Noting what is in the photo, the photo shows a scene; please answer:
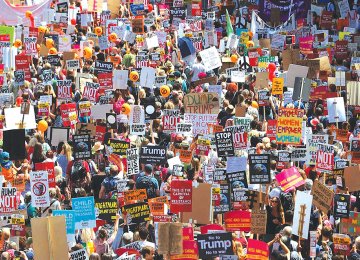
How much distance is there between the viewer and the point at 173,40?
96.1ft

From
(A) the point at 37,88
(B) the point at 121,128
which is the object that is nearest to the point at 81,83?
(A) the point at 37,88

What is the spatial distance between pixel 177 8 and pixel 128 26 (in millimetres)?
3712

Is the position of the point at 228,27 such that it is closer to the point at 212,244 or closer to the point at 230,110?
the point at 230,110

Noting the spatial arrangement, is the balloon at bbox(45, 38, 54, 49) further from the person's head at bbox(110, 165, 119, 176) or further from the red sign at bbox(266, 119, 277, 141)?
the person's head at bbox(110, 165, 119, 176)

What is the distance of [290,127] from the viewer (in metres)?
19.1

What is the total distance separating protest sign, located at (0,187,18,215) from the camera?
16.2 meters

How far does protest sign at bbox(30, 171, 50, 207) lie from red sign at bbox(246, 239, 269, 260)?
10.7 feet

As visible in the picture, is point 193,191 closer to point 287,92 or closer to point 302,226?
point 302,226

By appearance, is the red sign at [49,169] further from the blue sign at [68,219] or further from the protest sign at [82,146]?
the blue sign at [68,219]

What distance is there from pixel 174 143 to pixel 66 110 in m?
2.70

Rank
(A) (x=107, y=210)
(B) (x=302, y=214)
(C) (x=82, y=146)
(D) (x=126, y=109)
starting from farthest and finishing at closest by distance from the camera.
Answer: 1. (D) (x=126, y=109)
2. (C) (x=82, y=146)
3. (A) (x=107, y=210)
4. (B) (x=302, y=214)

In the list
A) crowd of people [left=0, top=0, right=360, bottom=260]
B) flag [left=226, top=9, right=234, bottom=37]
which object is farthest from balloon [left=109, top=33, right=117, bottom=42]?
flag [left=226, top=9, right=234, bottom=37]

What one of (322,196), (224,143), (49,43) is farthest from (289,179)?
(49,43)

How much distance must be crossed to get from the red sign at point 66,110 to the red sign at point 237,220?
645cm
